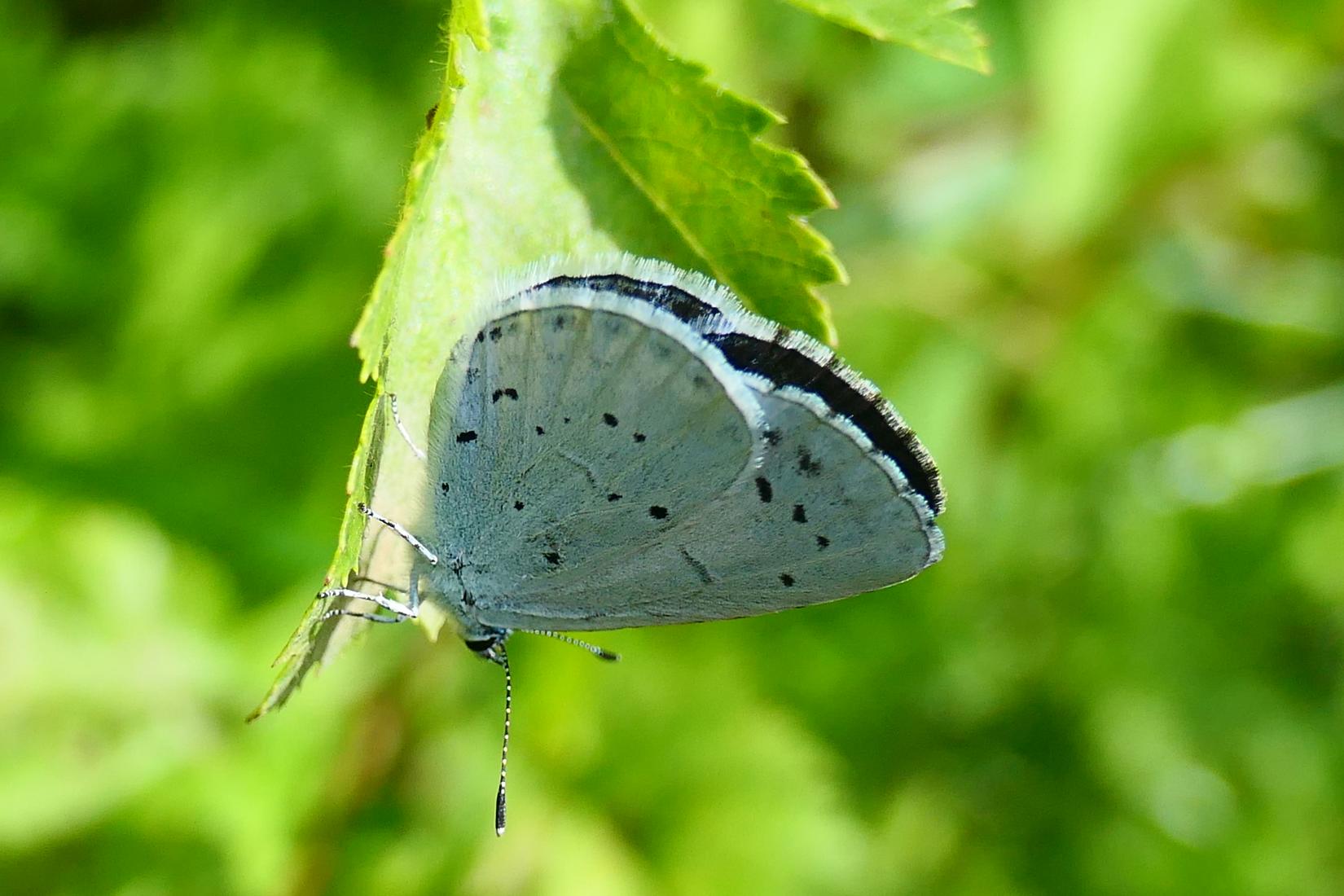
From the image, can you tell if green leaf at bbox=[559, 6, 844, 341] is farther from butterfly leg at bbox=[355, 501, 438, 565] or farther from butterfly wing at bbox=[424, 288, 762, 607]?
butterfly leg at bbox=[355, 501, 438, 565]

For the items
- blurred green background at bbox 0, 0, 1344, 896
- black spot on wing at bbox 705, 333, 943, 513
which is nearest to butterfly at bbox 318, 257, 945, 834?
black spot on wing at bbox 705, 333, 943, 513

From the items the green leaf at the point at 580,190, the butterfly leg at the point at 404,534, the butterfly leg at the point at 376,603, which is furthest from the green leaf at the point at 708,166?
the butterfly leg at the point at 376,603

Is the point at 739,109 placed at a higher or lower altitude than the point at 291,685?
higher

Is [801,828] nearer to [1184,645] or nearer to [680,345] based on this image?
[1184,645]

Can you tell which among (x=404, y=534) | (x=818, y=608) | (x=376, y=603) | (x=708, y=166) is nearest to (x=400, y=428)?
(x=404, y=534)

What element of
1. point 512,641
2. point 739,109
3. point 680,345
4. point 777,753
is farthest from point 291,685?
point 777,753

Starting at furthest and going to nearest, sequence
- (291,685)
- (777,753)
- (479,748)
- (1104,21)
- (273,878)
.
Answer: (1104,21)
(777,753)
(479,748)
(273,878)
(291,685)

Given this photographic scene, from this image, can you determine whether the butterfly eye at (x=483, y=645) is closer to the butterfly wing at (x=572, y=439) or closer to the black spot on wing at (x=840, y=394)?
the butterfly wing at (x=572, y=439)

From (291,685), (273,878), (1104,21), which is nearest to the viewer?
(291,685)
